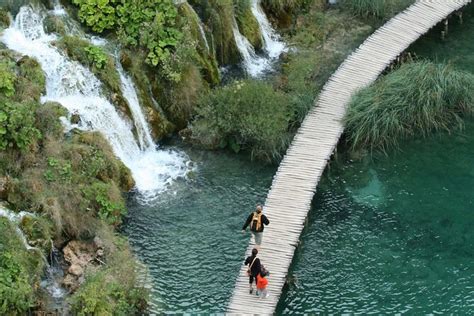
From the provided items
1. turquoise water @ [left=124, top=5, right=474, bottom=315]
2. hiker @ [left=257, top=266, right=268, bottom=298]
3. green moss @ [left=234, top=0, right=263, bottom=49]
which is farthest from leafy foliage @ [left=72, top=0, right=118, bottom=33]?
hiker @ [left=257, top=266, right=268, bottom=298]

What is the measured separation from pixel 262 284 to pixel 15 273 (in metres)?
5.39

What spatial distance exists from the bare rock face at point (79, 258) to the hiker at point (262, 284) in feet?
12.5

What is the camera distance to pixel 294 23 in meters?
29.4

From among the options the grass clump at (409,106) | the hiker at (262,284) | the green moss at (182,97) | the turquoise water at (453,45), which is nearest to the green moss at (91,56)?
the green moss at (182,97)

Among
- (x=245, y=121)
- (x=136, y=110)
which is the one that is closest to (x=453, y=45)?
(x=245, y=121)

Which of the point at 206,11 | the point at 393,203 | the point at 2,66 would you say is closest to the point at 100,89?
the point at 2,66

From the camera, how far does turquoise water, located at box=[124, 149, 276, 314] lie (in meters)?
20.4

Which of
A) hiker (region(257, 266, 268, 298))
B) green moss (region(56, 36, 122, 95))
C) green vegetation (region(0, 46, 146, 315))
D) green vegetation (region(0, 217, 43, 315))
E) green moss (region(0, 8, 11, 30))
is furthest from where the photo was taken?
green moss (region(0, 8, 11, 30))

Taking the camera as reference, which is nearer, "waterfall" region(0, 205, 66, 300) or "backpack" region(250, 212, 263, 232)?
"waterfall" region(0, 205, 66, 300)

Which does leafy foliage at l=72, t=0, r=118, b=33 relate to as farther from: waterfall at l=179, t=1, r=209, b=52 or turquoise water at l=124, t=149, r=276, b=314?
turquoise water at l=124, t=149, r=276, b=314

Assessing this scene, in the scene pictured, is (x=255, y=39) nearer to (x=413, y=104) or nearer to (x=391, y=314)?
(x=413, y=104)

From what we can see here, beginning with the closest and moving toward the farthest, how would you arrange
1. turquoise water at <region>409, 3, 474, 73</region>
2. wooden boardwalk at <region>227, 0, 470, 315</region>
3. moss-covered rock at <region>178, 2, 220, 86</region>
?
wooden boardwalk at <region>227, 0, 470, 315</region>
moss-covered rock at <region>178, 2, 220, 86</region>
turquoise water at <region>409, 3, 474, 73</region>

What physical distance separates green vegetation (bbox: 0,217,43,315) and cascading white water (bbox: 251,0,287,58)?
39.2 feet

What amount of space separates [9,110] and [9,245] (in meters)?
3.73
